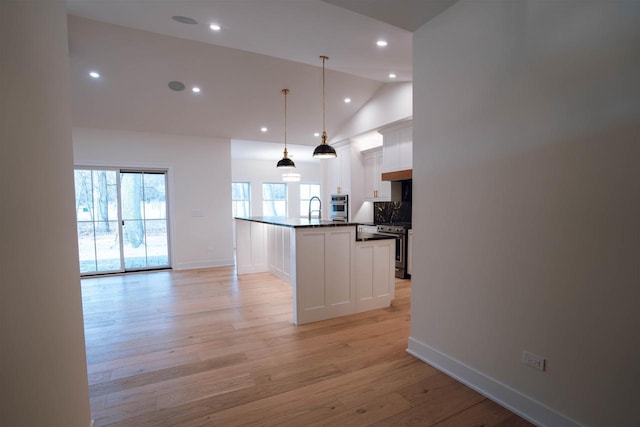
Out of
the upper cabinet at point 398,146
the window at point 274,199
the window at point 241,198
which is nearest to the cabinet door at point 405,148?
the upper cabinet at point 398,146

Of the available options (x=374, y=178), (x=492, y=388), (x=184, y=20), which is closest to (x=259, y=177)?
(x=374, y=178)

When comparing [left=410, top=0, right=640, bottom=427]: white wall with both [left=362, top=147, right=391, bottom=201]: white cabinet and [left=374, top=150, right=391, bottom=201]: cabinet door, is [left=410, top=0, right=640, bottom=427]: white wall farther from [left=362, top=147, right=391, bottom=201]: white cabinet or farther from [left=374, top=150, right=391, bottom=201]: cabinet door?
[left=362, top=147, right=391, bottom=201]: white cabinet

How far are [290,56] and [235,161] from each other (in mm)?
6079

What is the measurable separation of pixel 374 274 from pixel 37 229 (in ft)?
10.6

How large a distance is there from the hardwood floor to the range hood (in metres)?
2.08

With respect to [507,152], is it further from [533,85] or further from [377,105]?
[377,105]

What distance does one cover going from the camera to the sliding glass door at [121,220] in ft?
18.2

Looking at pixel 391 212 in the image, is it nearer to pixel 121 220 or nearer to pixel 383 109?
pixel 383 109

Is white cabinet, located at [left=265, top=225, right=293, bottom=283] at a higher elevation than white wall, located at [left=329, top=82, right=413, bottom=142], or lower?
lower

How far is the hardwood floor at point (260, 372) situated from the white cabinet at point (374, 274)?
15 centimetres

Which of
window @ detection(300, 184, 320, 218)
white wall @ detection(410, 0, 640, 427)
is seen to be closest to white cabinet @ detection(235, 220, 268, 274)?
white wall @ detection(410, 0, 640, 427)

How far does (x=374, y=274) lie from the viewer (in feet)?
12.3

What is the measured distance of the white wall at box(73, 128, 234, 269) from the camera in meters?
5.64

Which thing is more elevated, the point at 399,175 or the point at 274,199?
the point at 399,175
